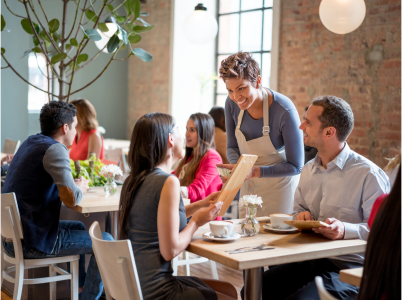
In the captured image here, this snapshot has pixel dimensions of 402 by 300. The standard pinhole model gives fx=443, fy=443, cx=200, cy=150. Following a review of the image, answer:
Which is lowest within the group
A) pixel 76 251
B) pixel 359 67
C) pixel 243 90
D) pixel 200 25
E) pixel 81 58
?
pixel 76 251

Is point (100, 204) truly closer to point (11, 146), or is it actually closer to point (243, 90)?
point (243, 90)

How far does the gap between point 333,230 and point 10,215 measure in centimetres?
170

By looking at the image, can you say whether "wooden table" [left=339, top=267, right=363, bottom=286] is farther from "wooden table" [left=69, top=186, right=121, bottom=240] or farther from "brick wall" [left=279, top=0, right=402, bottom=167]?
"brick wall" [left=279, top=0, right=402, bottom=167]

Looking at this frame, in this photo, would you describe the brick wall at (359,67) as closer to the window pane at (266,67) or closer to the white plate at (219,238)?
the window pane at (266,67)

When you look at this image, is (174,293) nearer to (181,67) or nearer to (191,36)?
(191,36)

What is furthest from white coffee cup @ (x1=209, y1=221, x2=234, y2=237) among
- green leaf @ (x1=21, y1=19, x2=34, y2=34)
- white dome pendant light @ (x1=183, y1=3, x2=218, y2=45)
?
white dome pendant light @ (x1=183, y1=3, x2=218, y2=45)

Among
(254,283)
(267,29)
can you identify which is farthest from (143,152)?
(267,29)

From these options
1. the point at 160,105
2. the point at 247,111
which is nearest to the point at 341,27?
the point at 247,111

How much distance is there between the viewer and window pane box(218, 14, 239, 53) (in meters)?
7.07

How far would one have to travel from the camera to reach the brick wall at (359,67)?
4500mm

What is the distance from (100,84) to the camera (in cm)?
792

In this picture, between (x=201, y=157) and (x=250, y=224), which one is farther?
(x=201, y=157)

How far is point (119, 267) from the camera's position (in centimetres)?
157

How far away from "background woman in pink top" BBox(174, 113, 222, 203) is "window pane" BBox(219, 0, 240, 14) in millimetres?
4192
